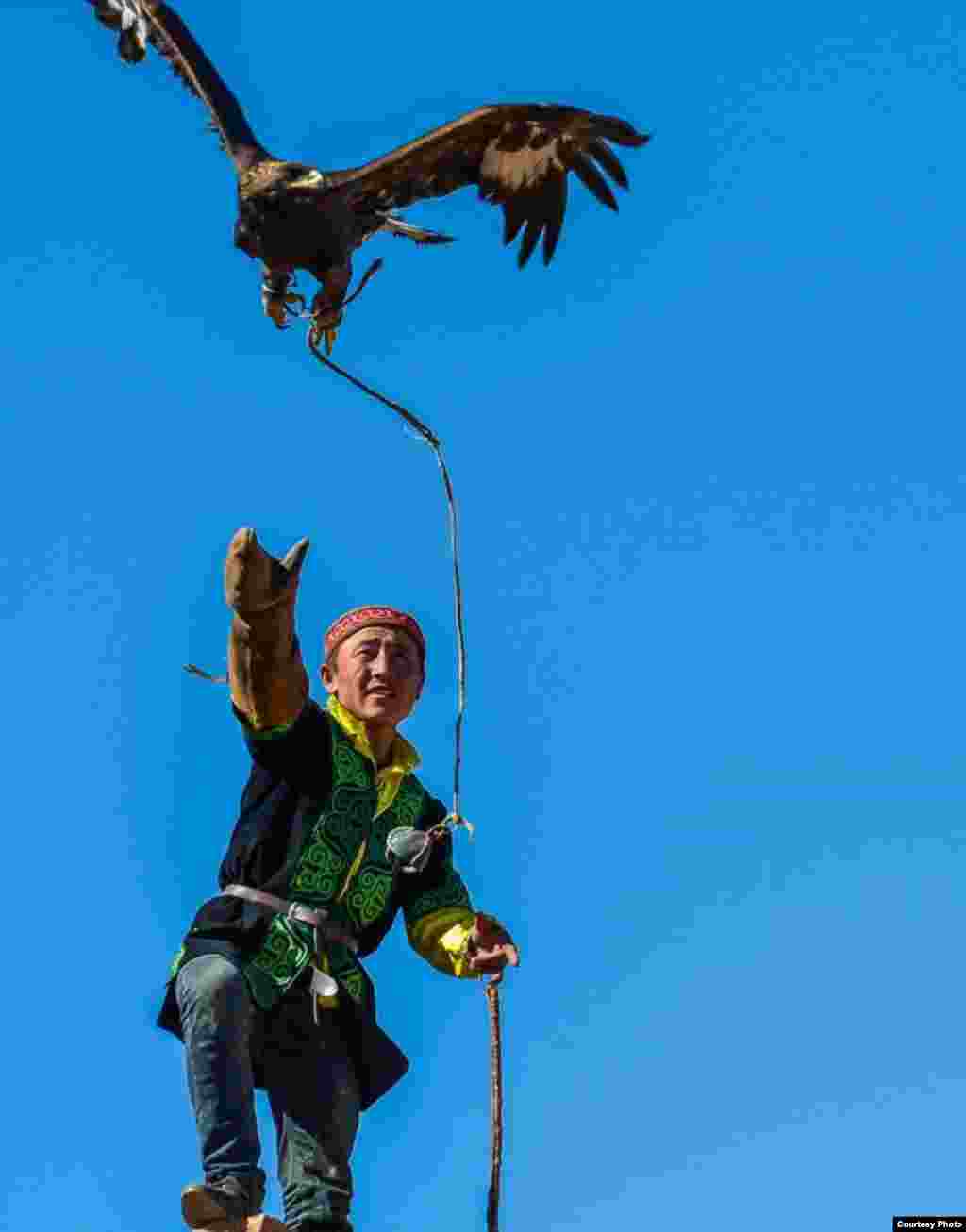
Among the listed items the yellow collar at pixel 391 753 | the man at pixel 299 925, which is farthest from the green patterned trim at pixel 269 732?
the yellow collar at pixel 391 753

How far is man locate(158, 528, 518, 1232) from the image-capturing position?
354 inches

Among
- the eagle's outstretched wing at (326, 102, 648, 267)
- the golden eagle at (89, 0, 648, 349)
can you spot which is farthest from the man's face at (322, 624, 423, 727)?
the eagle's outstretched wing at (326, 102, 648, 267)

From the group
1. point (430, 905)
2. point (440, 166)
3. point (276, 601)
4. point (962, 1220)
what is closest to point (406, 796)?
point (430, 905)

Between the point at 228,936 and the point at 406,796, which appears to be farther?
the point at 406,796

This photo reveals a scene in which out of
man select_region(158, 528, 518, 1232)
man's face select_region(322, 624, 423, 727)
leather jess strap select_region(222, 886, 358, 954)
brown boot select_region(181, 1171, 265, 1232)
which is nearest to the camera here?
brown boot select_region(181, 1171, 265, 1232)

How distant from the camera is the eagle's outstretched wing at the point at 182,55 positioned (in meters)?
12.0

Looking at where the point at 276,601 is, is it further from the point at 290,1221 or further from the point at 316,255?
the point at 316,255

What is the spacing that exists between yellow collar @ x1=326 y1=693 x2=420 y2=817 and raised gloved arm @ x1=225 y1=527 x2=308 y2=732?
53 centimetres

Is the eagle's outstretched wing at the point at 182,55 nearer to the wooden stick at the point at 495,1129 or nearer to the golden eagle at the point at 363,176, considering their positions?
the golden eagle at the point at 363,176

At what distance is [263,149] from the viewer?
1194cm

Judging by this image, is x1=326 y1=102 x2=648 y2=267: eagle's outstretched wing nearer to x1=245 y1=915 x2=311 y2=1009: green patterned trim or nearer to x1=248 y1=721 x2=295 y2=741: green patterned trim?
x1=248 y1=721 x2=295 y2=741: green patterned trim

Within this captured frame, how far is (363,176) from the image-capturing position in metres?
11.8

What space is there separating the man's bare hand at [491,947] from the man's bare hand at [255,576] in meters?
1.30

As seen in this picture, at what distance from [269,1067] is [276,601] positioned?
155cm
